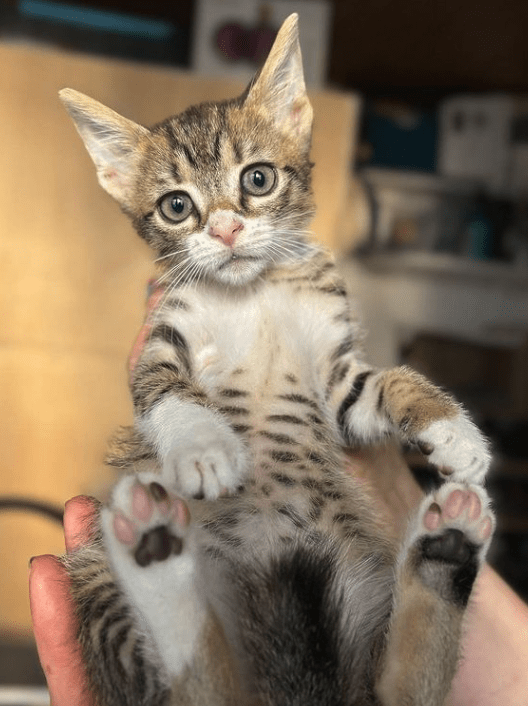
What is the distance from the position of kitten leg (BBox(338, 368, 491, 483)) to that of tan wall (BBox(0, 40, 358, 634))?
1.48m

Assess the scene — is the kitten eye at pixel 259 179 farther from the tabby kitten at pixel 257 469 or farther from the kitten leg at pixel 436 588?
the kitten leg at pixel 436 588

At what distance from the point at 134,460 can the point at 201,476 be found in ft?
0.86

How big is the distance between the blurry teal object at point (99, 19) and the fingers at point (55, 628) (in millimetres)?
2456

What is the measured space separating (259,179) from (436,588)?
24.0 inches

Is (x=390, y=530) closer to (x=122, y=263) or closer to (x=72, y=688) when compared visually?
(x=72, y=688)

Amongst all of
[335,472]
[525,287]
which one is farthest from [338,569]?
[525,287]

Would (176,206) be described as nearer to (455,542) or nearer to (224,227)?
(224,227)

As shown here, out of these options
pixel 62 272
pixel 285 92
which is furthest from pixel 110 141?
pixel 62 272

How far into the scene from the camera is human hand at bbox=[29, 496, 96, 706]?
88 cm

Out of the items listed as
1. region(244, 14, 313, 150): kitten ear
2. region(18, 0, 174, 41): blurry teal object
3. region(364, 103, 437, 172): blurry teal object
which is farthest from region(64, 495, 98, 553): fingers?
region(364, 103, 437, 172): blurry teal object

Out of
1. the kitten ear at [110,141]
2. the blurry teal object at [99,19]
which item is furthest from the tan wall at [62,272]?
the kitten ear at [110,141]

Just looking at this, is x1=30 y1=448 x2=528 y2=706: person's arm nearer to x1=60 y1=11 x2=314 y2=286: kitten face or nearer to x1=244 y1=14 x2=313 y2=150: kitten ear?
x1=60 y1=11 x2=314 y2=286: kitten face

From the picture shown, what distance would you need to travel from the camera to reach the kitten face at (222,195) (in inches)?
36.7

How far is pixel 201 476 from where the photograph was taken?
696 mm
